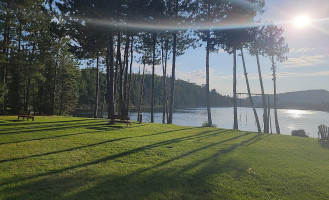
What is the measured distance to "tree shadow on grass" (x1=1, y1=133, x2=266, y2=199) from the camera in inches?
177

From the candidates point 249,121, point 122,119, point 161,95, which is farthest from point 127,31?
point 161,95

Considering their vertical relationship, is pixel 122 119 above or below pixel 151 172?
above

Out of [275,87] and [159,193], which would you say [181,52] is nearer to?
[275,87]

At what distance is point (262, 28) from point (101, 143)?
18867 mm

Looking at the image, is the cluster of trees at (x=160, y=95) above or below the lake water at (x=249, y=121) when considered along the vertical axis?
above

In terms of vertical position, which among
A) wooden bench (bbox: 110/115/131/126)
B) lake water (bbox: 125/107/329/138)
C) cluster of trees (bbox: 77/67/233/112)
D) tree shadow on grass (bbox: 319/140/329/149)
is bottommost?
lake water (bbox: 125/107/329/138)

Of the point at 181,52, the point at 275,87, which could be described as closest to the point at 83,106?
the point at 181,52

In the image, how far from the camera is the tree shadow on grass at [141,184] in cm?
450

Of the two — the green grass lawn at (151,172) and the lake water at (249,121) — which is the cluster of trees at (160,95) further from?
the green grass lawn at (151,172)

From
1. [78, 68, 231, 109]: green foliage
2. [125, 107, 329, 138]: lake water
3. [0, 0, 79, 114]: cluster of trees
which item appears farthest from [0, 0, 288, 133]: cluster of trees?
[78, 68, 231, 109]: green foliage

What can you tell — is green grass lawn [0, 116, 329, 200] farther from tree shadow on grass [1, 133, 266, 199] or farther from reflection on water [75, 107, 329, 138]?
reflection on water [75, 107, 329, 138]

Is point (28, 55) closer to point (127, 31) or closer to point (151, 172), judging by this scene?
point (127, 31)

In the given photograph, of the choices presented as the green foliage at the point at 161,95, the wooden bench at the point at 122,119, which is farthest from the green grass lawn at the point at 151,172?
the green foliage at the point at 161,95

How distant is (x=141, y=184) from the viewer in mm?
5105
